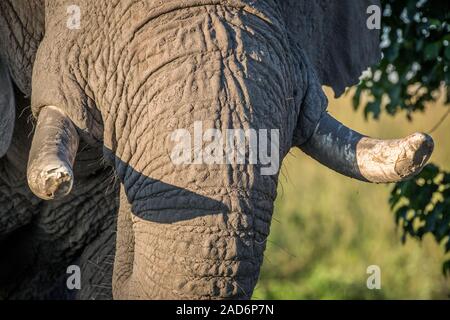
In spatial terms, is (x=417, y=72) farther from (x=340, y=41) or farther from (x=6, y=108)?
(x=6, y=108)

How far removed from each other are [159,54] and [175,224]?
1.45 ft

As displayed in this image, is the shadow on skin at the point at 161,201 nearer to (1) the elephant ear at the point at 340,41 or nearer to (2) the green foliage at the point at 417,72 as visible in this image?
(1) the elephant ear at the point at 340,41

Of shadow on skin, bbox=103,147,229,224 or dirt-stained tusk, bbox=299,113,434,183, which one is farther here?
dirt-stained tusk, bbox=299,113,434,183

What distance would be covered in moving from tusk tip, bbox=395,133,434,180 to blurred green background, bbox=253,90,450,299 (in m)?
3.99

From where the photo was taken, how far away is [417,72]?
17.8 ft

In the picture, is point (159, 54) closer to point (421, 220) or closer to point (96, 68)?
point (96, 68)

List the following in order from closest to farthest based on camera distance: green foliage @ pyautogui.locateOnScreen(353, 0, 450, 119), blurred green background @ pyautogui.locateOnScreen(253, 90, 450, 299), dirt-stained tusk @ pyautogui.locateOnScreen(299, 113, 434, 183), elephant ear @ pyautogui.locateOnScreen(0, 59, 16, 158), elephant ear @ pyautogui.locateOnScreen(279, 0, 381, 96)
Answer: dirt-stained tusk @ pyautogui.locateOnScreen(299, 113, 434, 183) → elephant ear @ pyautogui.locateOnScreen(0, 59, 16, 158) → elephant ear @ pyautogui.locateOnScreen(279, 0, 381, 96) → green foliage @ pyautogui.locateOnScreen(353, 0, 450, 119) → blurred green background @ pyautogui.locateOnScreen(253, 90, 450, 299)

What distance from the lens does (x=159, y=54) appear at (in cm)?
313

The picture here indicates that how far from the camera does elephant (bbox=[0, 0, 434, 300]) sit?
2.97m

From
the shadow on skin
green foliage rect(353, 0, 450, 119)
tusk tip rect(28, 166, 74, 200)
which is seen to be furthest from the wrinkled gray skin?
green foliage rect(353, 0, 450, 119)

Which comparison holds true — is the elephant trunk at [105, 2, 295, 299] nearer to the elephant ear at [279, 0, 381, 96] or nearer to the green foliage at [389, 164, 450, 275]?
the elephant ear at [279, 0, 381, 96]

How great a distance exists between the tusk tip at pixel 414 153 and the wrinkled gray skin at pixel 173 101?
12.3 inches

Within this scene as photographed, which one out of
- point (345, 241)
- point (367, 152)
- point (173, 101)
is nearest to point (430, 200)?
point (367, 152)

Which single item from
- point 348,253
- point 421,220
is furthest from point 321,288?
point 421,220
